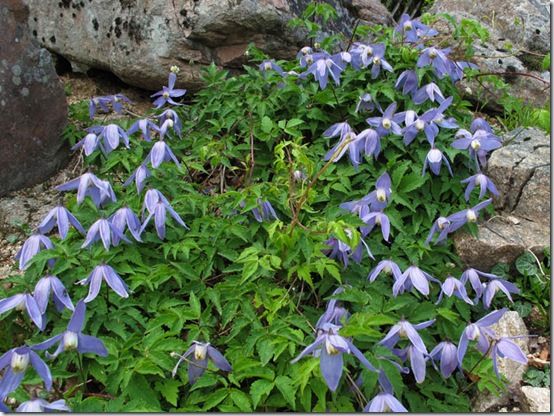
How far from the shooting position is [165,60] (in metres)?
3.93

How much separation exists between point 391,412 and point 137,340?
0.92 metres

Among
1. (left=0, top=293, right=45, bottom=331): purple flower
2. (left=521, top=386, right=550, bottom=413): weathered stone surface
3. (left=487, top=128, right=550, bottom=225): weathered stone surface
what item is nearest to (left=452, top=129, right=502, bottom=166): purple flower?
(left=487, top=128, right=550, bottom=225): weathered stone surface

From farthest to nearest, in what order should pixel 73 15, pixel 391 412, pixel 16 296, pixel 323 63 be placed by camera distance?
pixel 73 15
pixel 323 63
pixel 16 296
pixel 391 412

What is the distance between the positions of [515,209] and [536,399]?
3.55 ft

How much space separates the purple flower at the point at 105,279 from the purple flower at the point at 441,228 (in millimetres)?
1343

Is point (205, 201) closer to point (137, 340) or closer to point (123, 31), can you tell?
point (137, 340)

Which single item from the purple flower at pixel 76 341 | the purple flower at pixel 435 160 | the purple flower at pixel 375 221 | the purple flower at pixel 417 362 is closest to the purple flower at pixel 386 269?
the purple flower at pixel 375 221

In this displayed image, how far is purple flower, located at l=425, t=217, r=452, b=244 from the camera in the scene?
271cm

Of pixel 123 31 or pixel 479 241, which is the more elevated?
pixel 123 31

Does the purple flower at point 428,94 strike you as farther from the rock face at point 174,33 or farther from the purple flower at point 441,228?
the rock face at point 174,33

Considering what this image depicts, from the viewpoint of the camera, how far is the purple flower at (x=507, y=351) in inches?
81.9

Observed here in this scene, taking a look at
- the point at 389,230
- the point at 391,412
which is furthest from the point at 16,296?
the point at 389,230

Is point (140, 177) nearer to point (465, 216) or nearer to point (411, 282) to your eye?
point (411, 282)

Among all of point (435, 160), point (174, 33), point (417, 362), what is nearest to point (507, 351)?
point (417, 362)
